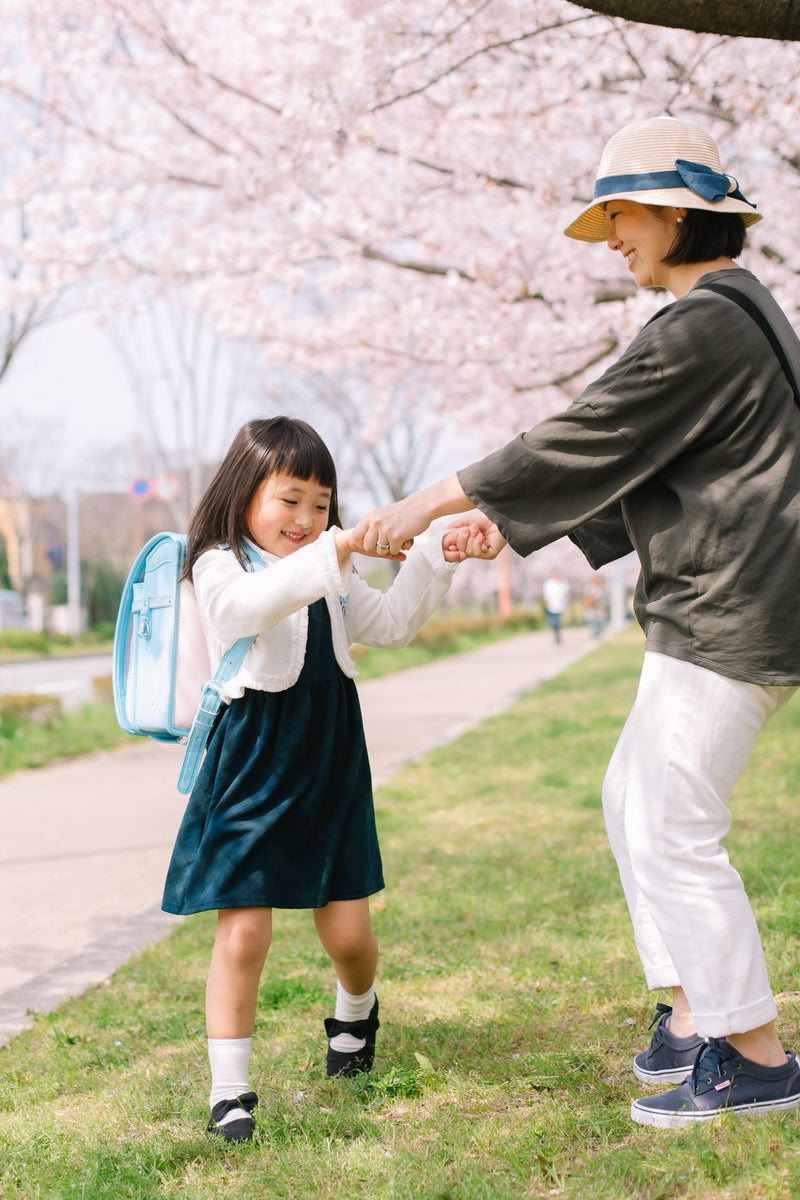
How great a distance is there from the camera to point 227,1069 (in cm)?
236

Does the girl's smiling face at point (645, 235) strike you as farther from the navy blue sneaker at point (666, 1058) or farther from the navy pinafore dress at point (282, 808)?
the navy blue sneaker at point (666, 1058)

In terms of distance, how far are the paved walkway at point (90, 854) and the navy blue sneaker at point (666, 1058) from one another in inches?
72.8

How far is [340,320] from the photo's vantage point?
31.0ft

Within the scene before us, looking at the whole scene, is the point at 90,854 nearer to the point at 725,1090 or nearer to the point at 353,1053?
the point at 353,1053

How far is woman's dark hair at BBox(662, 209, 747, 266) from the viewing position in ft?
7.34

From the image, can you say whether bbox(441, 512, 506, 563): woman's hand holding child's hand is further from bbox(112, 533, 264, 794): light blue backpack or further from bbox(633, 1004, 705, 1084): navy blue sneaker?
bbox(633, 1004, 705, 1084): navy blue sneaker

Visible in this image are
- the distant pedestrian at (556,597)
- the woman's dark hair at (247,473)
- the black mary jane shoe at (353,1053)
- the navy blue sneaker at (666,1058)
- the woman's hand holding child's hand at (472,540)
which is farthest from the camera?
the distant pedestrian at (556,597)

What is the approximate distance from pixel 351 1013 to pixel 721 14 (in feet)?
8.09

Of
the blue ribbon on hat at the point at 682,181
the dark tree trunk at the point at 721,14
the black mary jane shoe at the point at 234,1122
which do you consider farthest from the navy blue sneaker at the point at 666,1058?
the dark tree trunk at the point at 721,14

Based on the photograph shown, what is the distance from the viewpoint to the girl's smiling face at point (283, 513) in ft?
8.43

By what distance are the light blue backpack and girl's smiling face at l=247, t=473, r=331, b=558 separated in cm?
7

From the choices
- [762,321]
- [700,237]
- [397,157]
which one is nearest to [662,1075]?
[762,321]

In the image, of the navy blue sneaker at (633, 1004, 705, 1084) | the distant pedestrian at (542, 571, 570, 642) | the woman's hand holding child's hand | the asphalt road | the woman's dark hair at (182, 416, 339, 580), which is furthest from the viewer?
the distant pedestrian at (542, 571, 570, 642)

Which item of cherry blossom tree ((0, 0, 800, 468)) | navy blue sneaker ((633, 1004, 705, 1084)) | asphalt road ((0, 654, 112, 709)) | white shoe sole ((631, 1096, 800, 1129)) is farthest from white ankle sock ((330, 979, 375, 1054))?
asphalt road ((0, 654, 112, 709))
